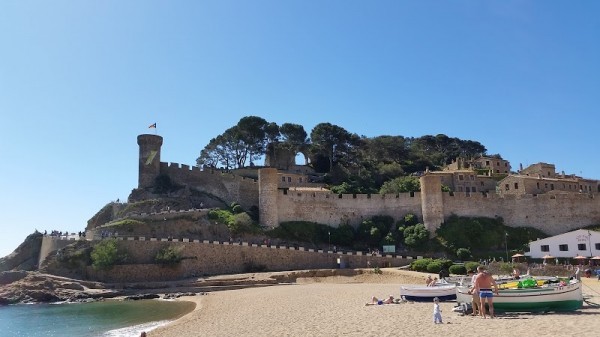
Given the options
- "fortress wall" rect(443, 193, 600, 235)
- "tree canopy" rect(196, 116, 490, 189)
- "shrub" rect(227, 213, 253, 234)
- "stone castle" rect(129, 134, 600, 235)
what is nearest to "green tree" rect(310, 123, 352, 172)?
"tree canopy" rect(196, 116, 490, 189)

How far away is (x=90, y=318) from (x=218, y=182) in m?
27.3

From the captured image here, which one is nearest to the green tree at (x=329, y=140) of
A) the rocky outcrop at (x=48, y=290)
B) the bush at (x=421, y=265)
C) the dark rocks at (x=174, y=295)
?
the bush at (x=421, y=265)

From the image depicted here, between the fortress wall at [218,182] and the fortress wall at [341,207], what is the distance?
4.89 metres

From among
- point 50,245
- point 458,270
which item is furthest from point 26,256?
point 458,270

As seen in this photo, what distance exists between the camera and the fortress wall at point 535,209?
4544 centimetres

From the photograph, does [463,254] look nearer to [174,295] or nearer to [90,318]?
[174,295]

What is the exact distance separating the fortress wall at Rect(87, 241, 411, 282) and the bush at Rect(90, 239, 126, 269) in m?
0.58

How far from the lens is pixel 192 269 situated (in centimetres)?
3881

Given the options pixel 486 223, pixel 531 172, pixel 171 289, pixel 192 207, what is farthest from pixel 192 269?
pixel 531 172

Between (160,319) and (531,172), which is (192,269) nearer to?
(160,319)

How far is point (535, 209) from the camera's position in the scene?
151 feet

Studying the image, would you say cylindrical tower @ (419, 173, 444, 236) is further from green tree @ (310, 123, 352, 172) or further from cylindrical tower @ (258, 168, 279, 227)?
green tree @ (310, 123, 352, 172)

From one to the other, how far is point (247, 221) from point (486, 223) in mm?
21910

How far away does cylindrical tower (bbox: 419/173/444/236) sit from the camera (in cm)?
4412
